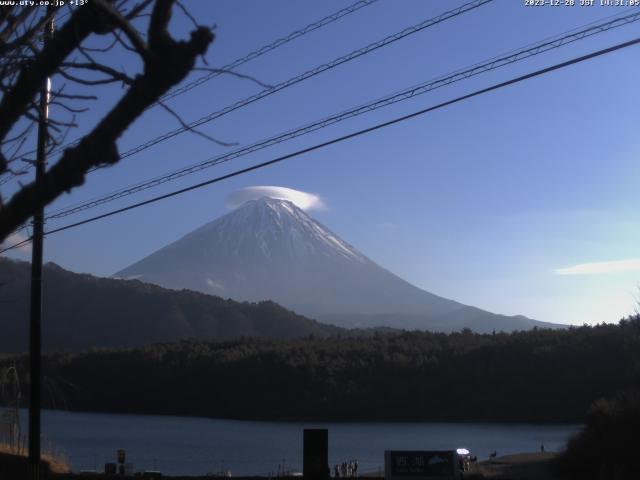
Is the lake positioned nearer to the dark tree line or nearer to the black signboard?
the dark tree line

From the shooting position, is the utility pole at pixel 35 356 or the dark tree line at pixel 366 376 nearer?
the utility pole at pixel 35 356

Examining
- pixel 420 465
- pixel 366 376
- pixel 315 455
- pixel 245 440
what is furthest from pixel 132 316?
pixel 315 455

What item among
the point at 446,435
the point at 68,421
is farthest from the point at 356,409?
the point at 68,421

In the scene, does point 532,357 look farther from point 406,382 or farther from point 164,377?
point 164,377

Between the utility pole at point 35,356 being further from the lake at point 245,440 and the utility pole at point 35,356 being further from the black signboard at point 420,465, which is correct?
the lake at point 245,440

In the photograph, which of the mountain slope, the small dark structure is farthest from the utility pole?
the mountain slope

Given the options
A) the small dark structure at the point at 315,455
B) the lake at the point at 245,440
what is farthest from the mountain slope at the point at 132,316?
the small dark structure at the point at 315,455
